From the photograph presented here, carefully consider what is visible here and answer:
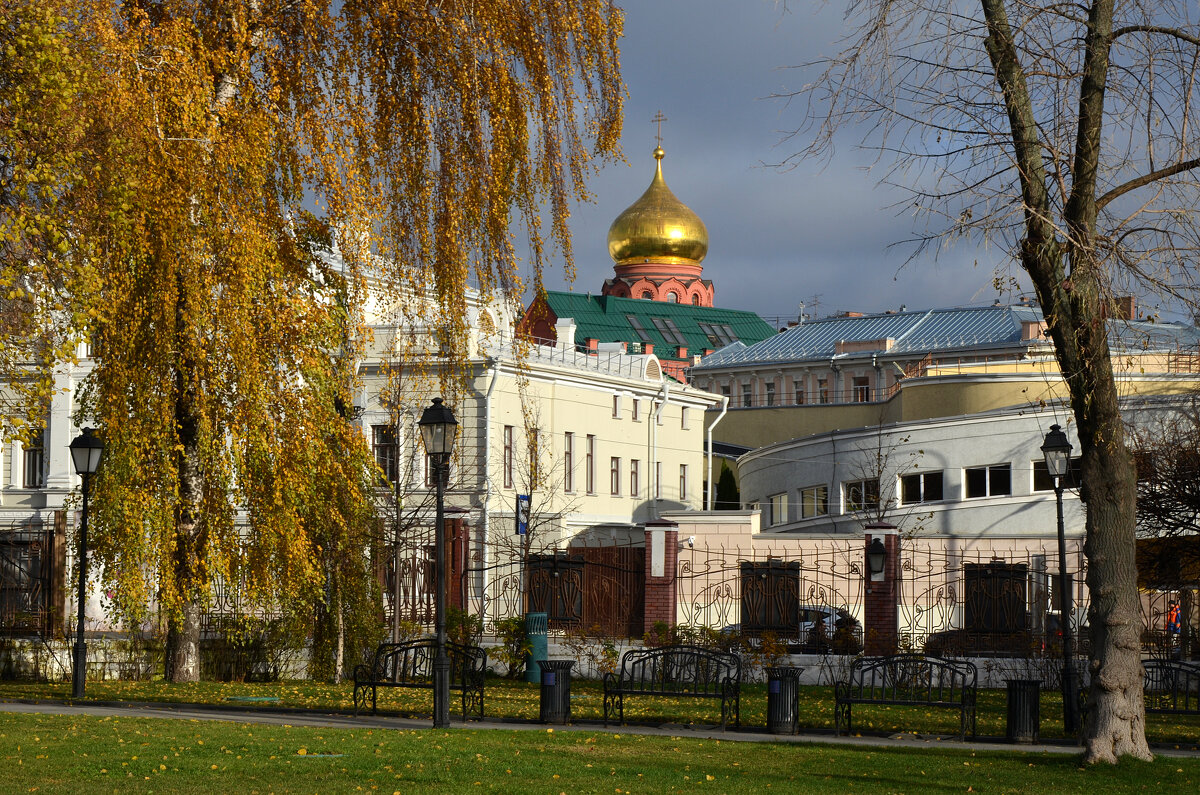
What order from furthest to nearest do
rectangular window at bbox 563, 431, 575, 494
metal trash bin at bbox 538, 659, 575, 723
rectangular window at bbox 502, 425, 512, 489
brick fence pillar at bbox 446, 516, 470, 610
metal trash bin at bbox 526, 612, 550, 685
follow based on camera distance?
rectangular window at bbox 563, 431, 575, 494
rectangular window at bbox 502, 425, 512, 489
brick fence pillar at bbox 446, 516, 470, 610
metal trash bin at bbox 526, 612, 550, 685
metal trash bin at bbox 538, 659, 575, 723

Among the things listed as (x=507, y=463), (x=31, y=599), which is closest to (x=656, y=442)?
(x=507, y=463)

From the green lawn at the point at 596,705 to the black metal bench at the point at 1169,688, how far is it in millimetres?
272

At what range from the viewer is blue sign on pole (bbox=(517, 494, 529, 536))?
39.8m

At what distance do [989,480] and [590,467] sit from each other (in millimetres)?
14147

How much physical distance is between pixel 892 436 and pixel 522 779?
94.8 ft

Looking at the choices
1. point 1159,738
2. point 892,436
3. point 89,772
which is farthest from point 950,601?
point 89,772

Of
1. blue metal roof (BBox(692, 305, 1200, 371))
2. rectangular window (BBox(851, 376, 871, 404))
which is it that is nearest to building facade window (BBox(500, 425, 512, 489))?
blue metal roof (BBox(692, 305, 1200, 371))

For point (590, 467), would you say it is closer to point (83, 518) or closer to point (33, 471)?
point (33, 471)

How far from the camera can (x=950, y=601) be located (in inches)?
1030

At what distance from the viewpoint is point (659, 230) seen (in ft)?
315

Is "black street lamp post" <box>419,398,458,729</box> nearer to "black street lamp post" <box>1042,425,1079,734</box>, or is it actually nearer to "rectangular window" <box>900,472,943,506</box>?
"black street lamp post" <box>1042,425,1079,734</box>

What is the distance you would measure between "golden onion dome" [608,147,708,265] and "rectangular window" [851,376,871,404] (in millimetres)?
22247

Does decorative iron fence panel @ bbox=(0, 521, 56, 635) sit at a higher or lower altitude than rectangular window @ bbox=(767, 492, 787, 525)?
lower

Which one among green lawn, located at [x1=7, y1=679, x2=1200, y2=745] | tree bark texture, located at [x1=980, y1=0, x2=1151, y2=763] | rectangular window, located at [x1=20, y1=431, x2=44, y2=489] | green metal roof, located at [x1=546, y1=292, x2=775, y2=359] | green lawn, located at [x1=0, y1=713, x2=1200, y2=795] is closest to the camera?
green lawn, located at [x1=0, y1=713, x2=1200, y2=795]
